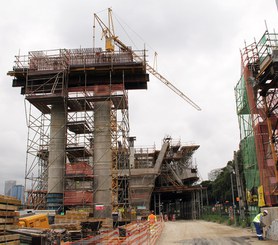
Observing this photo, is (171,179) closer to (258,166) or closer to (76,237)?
(258,166)

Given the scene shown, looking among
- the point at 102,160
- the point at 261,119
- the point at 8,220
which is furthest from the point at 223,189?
the point at 8,220

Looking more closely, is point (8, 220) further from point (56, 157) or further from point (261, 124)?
point (56, 157)

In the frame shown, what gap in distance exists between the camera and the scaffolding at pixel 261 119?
21688 mm

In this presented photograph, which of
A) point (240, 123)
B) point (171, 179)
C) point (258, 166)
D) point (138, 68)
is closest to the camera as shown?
point (258, 166)

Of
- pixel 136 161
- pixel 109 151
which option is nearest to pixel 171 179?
pixel 136 161

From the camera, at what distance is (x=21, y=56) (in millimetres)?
37594

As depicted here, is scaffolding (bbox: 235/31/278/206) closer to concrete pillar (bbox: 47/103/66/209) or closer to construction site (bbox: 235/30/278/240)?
construction site (bbox: 235/30/278/240)

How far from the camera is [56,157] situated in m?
35.3

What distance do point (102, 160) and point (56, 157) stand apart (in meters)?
4.89

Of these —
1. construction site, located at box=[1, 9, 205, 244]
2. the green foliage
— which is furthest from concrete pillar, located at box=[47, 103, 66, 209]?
the green foliage

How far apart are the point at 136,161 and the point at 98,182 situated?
77.6 ft

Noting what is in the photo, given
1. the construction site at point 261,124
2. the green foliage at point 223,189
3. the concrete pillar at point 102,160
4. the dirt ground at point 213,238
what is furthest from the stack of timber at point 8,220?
the green foliage at point 223,189

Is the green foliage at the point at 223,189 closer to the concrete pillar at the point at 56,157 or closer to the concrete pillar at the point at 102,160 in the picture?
the concrete pillar at the point at 102,160

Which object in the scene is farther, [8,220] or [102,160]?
[102,160]
